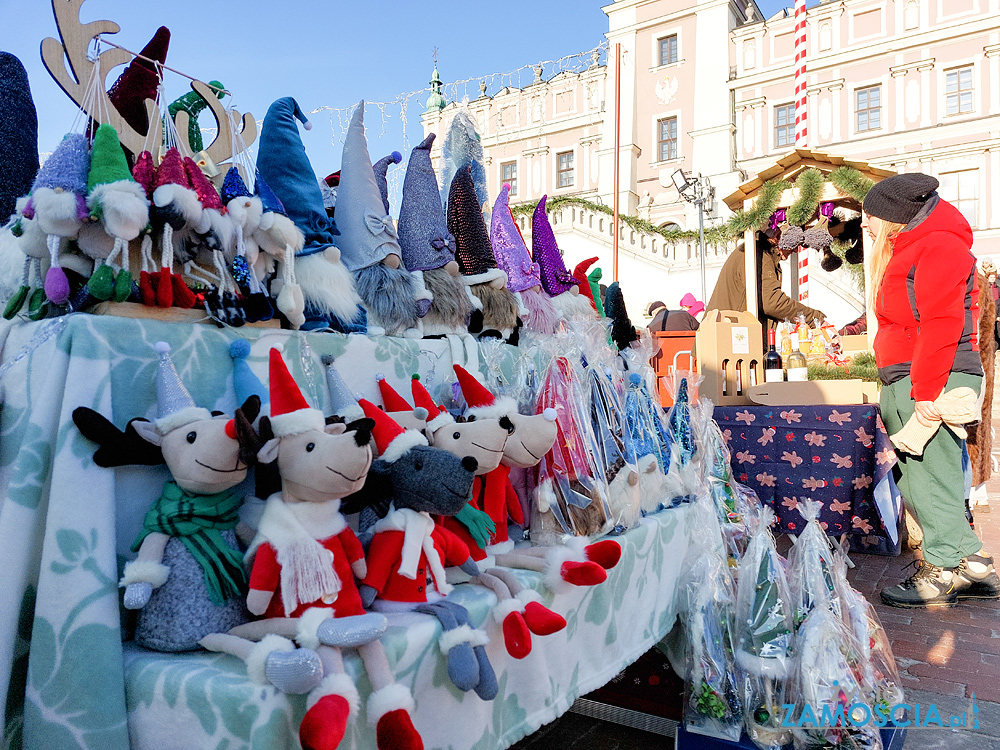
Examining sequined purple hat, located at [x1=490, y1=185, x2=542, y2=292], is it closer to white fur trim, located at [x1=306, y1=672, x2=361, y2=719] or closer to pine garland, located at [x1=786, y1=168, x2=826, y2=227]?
white fur trim, located at [x1=306, y1=672, x2=361, y2=719]

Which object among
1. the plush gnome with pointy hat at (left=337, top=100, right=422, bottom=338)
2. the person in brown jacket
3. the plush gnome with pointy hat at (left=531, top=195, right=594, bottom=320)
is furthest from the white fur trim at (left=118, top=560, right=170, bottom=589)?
the person in brown jacket

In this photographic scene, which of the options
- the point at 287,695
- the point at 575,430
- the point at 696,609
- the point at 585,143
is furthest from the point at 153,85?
the point at 585,143

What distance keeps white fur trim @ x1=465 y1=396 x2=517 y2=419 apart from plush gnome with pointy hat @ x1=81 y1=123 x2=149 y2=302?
690 millimetres

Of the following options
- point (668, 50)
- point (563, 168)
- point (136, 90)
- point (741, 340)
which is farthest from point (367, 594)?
point (668, 50)

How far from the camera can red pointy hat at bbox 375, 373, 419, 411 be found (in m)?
1.43

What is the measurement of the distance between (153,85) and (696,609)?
6.03 feet

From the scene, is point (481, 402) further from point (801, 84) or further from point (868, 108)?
point (868, 108)

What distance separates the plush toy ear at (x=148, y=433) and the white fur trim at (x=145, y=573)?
7.3 inches

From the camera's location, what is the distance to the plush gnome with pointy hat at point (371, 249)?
1.80m

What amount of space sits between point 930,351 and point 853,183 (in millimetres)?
1940

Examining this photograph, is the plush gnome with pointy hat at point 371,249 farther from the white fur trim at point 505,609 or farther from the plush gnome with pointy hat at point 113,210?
the white fur trim at point 505,609

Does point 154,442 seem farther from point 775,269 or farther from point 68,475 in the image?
point 775,269

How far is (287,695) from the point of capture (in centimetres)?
82

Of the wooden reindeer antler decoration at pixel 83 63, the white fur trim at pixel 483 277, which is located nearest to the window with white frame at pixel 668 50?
the white fur trim at pixel 483 277
